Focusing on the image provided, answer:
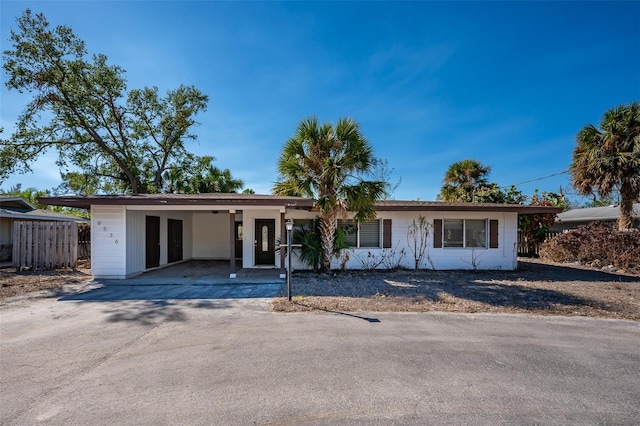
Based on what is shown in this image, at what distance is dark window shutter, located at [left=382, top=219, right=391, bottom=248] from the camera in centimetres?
1164

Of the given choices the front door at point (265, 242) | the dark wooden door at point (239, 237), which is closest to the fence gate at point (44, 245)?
the dark wooden door at point (239, 237)

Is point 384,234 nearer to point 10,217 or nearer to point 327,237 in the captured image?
point 327,237

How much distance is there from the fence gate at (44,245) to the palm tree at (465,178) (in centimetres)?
1998

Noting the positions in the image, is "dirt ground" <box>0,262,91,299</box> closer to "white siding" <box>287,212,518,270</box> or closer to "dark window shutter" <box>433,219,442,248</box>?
"white siding" <box>287,212,518,270</box>

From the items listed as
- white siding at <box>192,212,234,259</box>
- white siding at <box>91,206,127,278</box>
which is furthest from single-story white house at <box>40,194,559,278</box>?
white siding at <box>192,212,234,259</box>

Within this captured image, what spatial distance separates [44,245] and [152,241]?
3.99 meters

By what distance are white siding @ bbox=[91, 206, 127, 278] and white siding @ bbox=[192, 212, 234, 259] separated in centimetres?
549

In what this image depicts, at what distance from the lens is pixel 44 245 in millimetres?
11438

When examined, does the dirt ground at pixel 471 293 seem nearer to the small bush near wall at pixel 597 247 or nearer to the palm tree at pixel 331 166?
the small bush near wall at pixel 597 247

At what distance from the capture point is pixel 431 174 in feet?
70.8

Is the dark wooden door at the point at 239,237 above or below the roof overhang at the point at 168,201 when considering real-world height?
below

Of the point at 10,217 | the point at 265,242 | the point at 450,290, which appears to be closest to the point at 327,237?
the point at 265,242

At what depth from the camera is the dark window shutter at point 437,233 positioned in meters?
11.7

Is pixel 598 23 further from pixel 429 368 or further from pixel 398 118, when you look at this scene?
pixel 429 368
